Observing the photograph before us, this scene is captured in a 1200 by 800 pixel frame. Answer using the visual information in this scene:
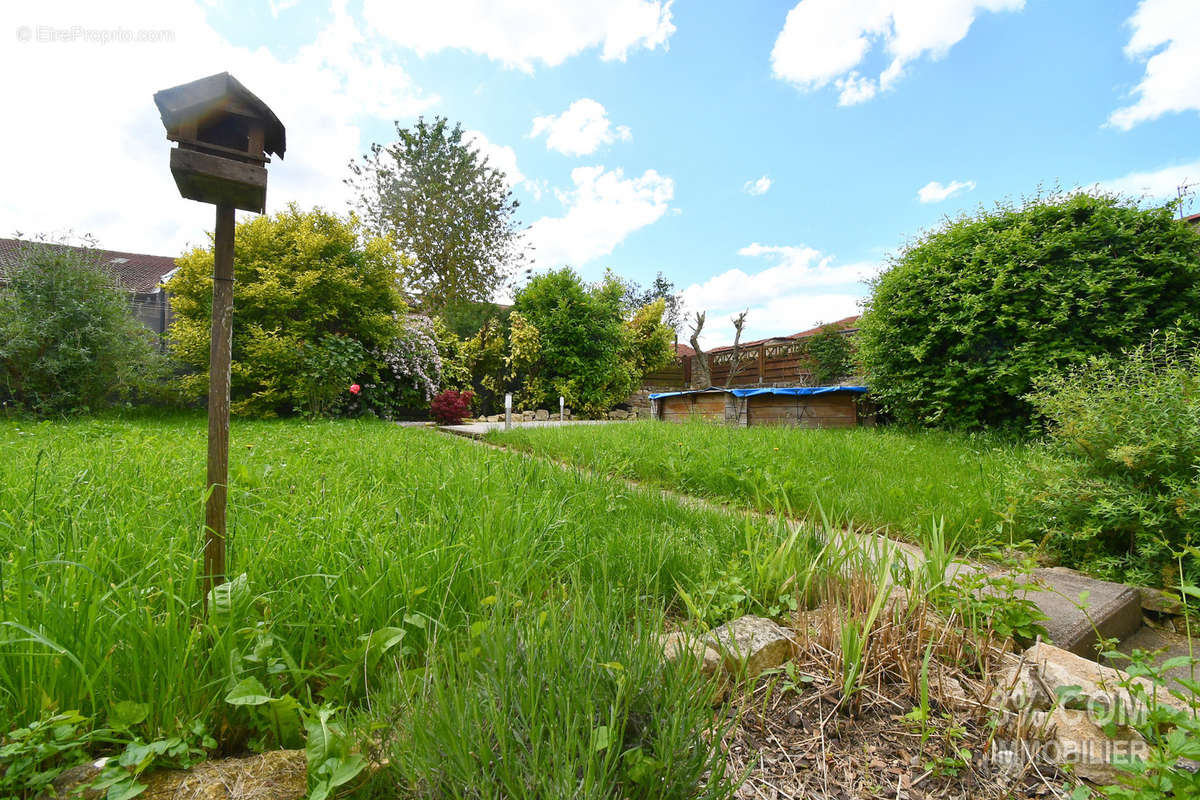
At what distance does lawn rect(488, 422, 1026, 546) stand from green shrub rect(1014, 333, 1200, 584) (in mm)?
240

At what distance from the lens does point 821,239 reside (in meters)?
11.9

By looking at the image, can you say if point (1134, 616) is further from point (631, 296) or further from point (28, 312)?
point (631, 296)

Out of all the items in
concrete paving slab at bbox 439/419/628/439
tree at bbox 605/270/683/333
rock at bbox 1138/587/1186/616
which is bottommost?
concrete paving slab at bbox 439/419/628/439

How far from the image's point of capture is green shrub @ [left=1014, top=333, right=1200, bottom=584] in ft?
6.30

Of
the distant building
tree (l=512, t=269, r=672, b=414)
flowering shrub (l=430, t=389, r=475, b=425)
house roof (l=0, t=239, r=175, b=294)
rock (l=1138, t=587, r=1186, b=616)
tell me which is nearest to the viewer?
rock (l=1138, t=587, r=1186, b=616)

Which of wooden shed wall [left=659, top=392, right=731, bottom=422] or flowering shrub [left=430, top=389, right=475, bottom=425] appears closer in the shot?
wooden shed wall [left=659, top=392, right=731, bottom=422]

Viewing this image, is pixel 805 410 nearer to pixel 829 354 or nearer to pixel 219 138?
pixel 829 354

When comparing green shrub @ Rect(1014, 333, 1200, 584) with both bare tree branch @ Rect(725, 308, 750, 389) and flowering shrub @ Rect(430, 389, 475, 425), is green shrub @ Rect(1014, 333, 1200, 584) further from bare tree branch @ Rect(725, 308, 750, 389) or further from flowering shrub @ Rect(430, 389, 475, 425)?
bare tree branch @ Rect(725, 308, 750, 389)

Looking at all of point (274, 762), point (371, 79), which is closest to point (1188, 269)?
point (274, 762)

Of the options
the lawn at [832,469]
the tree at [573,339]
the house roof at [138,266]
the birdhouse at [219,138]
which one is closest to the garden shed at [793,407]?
the lawn at [832,469]

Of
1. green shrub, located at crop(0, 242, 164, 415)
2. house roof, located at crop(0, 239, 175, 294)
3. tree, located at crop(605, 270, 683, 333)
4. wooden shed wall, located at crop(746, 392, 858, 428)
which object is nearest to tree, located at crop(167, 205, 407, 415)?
green shrub, located at crop(0, 242, 164, 415)

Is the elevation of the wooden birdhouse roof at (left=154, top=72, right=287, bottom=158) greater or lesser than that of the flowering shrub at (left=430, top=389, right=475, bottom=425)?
greater

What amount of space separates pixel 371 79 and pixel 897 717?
36.9 feet

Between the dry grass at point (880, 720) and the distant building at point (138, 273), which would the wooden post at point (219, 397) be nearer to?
the dry grass at point (880, 720)
